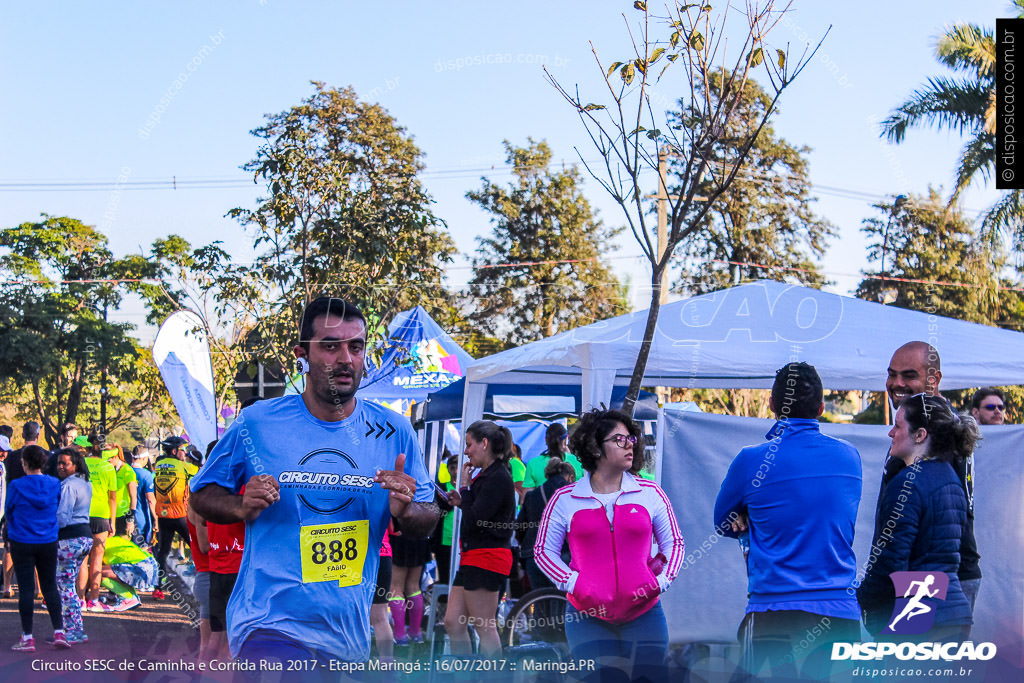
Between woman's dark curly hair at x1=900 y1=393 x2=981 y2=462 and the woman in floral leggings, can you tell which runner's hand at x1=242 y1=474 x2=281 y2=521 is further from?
the woman in floral leggings

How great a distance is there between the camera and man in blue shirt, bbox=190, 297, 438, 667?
301 centimetres

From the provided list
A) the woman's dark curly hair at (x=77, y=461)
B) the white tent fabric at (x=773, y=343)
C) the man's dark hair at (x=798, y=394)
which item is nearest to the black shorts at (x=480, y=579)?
the white tent fabric at (x=773, y=343)

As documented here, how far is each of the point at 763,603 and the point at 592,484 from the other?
3.45 ft

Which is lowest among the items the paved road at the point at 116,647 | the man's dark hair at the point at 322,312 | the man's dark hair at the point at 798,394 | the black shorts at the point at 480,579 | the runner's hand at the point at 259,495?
the paved road at the point at 116,647

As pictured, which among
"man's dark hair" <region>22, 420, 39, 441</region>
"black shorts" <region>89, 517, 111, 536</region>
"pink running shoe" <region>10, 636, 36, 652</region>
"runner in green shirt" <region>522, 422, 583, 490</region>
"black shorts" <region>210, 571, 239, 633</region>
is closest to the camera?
"black shorts" <region>210, 571, 239, 633</region>

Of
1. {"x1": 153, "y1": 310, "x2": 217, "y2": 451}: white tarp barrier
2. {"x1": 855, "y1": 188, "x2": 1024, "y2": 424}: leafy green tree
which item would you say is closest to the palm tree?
{"x1": 855, "y1": 188, "x2": 1024, "y2": 424}: leafy green tree

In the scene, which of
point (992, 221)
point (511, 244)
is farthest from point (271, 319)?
point (511, 244)

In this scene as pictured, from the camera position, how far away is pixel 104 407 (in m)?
35.8

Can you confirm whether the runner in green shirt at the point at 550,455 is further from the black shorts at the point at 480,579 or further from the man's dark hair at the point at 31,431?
the man's dark hair at the point at 31,431

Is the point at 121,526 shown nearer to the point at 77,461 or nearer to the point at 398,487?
the point at 77,461

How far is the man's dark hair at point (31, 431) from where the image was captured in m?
10.1

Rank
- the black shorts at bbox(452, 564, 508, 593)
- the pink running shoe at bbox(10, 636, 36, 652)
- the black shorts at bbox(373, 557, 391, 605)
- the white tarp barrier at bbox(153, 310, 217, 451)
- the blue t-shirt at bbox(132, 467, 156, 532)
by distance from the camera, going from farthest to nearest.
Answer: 1. the blue t-shirt at bbox(132, 467, 156, 532)
2. the white tarp barrier at bbox(153, 310, 217, 451)
3. the pink running shoe at bbox(10, 636, 36, 652)
4. the black shorts at bbox(373, 557, 391, 605)
5. the black shorts at bbox(452, 564, 508, 593)

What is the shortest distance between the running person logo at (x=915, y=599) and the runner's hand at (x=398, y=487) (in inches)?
80.6

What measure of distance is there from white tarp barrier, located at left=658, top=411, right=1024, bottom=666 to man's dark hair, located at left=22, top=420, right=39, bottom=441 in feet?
22.8
